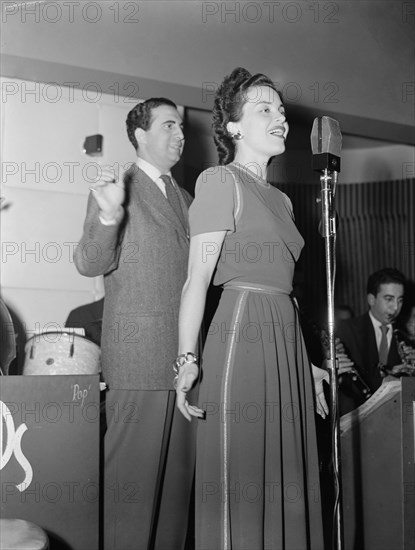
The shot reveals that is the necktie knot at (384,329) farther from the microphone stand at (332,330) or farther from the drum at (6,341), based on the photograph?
the microphone stand at (332,330)

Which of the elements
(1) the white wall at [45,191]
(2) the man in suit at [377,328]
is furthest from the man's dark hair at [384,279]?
(1) the white wall at [45,191]

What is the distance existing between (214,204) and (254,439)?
0.60m

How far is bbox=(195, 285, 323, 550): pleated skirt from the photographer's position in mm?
1752

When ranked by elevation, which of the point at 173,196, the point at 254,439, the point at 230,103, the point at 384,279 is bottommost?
the point at 254,439

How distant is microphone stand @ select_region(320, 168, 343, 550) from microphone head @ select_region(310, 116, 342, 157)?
6 cm

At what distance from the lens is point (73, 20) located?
370cm

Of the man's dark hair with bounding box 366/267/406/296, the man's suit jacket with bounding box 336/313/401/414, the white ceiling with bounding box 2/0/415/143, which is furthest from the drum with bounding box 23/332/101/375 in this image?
the man's dark hair with bounding box 366/267/406/296

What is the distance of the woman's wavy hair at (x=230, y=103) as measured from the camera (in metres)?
2.05

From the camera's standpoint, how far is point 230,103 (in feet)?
6.77

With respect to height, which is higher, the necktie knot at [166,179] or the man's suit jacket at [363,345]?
the necktie knot at [166,179]

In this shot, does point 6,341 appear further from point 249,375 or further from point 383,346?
point 383,346

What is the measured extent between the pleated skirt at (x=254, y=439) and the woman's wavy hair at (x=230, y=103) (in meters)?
0.44

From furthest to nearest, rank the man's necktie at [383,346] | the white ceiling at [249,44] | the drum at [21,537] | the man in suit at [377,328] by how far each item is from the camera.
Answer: the man's necktie at [383,346] → the man in suit at [377,328] → the white ceiling at [249,44] → the drum at [21,537]

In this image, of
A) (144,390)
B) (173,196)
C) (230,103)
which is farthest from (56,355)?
(230,103)
